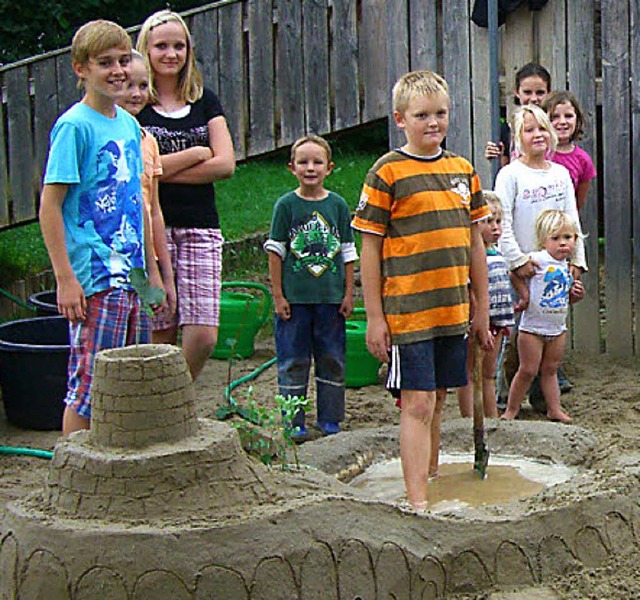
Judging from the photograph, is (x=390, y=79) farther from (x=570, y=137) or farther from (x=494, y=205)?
(x=494, y=205)

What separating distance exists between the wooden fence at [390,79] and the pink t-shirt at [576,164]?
73cm

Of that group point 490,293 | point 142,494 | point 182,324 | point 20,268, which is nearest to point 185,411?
point 142,494

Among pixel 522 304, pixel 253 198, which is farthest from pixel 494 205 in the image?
pixel 253 198

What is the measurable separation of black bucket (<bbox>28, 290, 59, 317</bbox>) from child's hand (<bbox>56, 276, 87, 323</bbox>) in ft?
9.51

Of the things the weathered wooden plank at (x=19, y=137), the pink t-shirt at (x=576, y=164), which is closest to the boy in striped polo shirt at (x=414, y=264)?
the pink t-shirt at (x=576, y=164)

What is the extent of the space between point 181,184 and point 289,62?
8.71ft

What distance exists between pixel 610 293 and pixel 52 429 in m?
3.48

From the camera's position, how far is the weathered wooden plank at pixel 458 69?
768cm

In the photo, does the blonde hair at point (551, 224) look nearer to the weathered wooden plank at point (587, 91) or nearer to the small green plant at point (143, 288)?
the weathered wooden plank at point (587, 91)

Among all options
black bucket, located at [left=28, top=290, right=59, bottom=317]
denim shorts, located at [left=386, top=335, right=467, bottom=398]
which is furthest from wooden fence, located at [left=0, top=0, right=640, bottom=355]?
A: denim shorts, located at [left=386, top=335, right=467, bottom=398]

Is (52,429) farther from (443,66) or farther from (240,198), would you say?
(240,198)

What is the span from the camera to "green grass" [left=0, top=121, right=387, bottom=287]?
975cm

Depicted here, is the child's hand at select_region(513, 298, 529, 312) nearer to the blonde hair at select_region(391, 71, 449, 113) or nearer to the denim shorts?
the denim shorts

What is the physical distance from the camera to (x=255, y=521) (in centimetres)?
333
